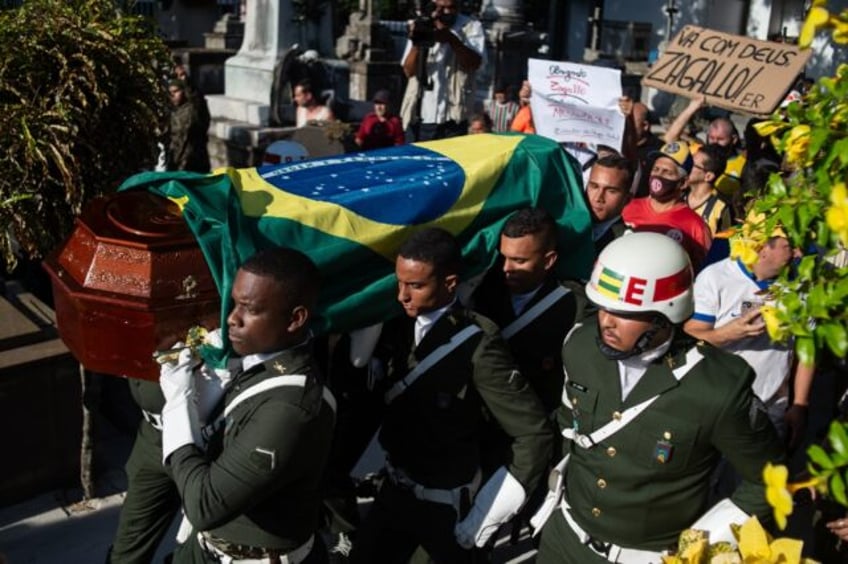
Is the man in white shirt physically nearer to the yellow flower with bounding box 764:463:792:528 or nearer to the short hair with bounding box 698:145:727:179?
the short hair with bounding box 698:145:727:179

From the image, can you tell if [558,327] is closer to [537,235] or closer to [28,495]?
[537,235]

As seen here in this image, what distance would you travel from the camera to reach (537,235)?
3516 millimetres

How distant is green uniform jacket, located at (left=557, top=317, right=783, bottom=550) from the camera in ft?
8.79

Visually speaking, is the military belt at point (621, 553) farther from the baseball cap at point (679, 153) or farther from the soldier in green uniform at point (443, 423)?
the baseball cap at point (679, 153)

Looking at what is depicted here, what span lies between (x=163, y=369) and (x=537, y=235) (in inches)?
58.4

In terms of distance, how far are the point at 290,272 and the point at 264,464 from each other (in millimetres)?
542

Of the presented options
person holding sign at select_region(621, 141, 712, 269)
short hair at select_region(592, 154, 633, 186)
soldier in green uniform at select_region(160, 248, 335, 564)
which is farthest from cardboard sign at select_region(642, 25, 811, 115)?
soldier in green uniform at select_region(160, 248, 335, 564)

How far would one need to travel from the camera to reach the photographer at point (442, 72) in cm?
755

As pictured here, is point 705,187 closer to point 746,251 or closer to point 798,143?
point 746,251

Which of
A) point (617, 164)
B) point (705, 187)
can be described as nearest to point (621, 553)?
point (617, 164)

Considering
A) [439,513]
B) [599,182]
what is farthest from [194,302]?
[599,182]

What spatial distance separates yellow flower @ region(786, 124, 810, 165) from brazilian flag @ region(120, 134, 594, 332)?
1.65 meters

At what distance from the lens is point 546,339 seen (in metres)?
3.58

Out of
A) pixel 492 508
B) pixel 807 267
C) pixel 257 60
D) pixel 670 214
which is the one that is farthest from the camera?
pixel 257 60
